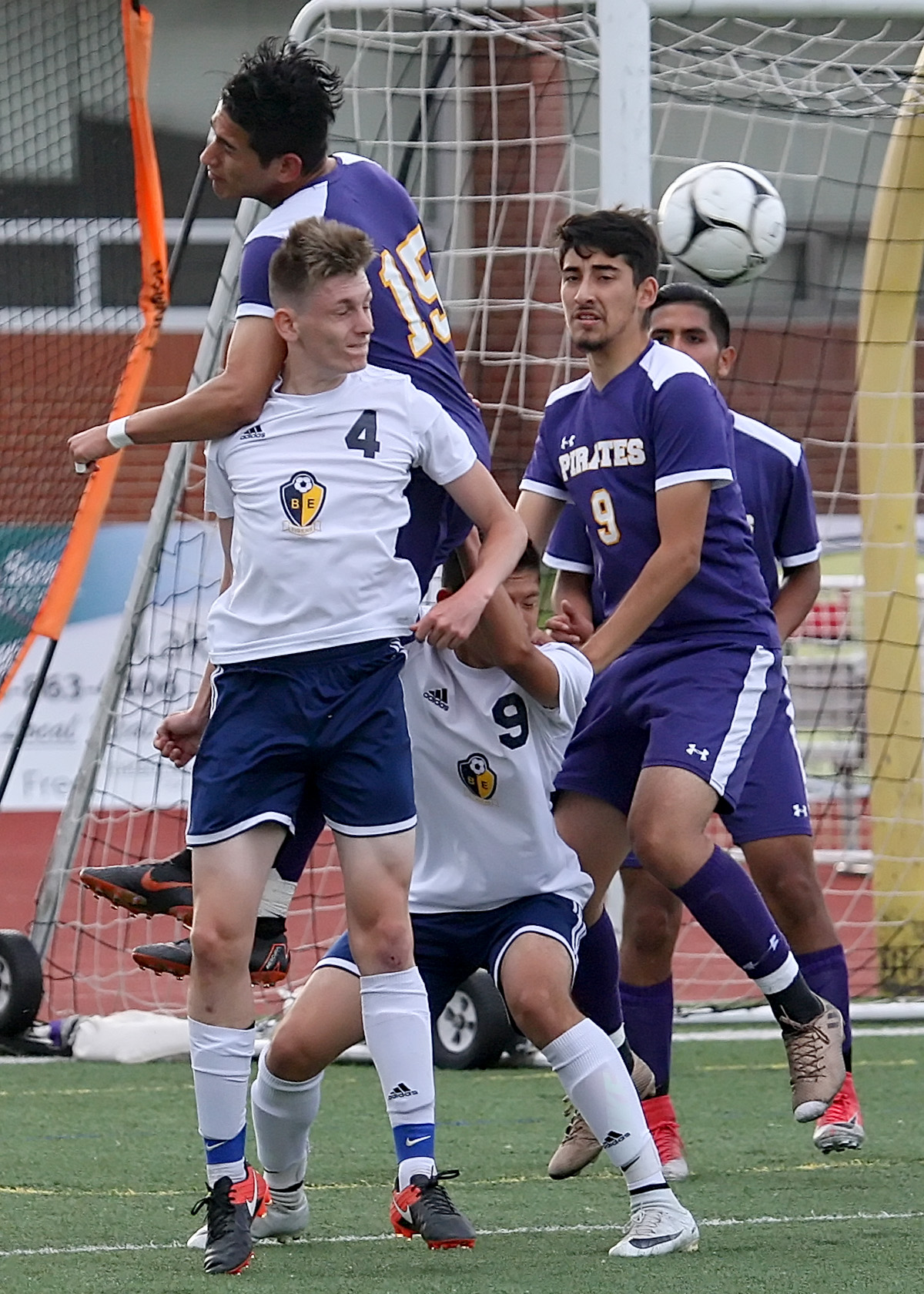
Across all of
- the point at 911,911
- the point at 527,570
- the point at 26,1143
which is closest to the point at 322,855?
the point at 911,911

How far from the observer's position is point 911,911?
746 centimetres

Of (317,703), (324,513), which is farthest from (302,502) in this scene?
(317,703)

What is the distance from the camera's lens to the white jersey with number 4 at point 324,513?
10.5ft

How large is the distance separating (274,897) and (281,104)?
1323 millimetres

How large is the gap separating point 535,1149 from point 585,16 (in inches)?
128

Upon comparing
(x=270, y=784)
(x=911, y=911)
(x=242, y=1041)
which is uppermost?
(x=270, y=784)

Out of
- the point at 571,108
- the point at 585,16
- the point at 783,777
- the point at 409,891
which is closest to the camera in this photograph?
the point at 409,891

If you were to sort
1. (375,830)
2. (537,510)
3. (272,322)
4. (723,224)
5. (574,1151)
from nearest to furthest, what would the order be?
(375,830) → (272,322) → (574,1151) → (537,510) → (723,224)

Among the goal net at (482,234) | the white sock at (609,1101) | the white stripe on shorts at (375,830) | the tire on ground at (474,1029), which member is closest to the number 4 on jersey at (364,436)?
the white stripe on shorts at (375,830)

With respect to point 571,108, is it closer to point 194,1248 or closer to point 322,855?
point 322,855

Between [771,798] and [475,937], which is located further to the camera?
[771,798]

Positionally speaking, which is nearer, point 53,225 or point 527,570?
point 527,570

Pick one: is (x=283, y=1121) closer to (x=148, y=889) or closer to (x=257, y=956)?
(x=257, y=956)

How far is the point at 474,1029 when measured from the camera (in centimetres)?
593
